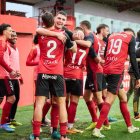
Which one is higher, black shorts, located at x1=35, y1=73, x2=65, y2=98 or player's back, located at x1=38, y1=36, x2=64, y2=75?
player's back, located at x1=38, y1=36, x2=64, y2=75

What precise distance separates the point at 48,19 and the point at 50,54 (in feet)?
1.60

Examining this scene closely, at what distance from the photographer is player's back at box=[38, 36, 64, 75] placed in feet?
18.1

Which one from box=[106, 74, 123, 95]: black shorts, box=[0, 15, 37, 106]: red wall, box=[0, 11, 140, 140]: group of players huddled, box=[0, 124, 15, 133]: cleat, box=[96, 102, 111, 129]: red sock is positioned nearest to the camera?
box=[0, 11, 140, 140]: group of players huddled

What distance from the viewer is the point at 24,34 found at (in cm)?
1171

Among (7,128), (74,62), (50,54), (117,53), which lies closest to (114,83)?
(117,53)

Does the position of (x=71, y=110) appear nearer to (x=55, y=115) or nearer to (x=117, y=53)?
(x=55, y=115)

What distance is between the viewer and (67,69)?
6.48 m

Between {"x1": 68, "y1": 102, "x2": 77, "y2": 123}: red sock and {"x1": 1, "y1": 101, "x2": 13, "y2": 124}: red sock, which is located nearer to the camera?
{"x1": 68, "y1": 102, "x2": 77, "y2": 123}: red sock

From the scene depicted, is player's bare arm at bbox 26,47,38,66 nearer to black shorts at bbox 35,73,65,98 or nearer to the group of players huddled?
the group of players huddled

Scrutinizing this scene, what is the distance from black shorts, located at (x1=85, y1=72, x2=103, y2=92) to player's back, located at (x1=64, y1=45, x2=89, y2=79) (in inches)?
17.9

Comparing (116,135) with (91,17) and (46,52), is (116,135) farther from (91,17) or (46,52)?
(91,17)

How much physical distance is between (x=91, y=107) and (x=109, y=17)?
22658 millimetres

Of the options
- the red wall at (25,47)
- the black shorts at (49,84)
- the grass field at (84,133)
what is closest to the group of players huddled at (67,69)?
the black shorts at (49,84)

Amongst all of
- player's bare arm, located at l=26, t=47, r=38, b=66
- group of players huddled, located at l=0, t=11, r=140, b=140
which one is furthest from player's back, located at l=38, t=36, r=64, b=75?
player's bare arm, located at l=26, t=47, r=38, b=66
